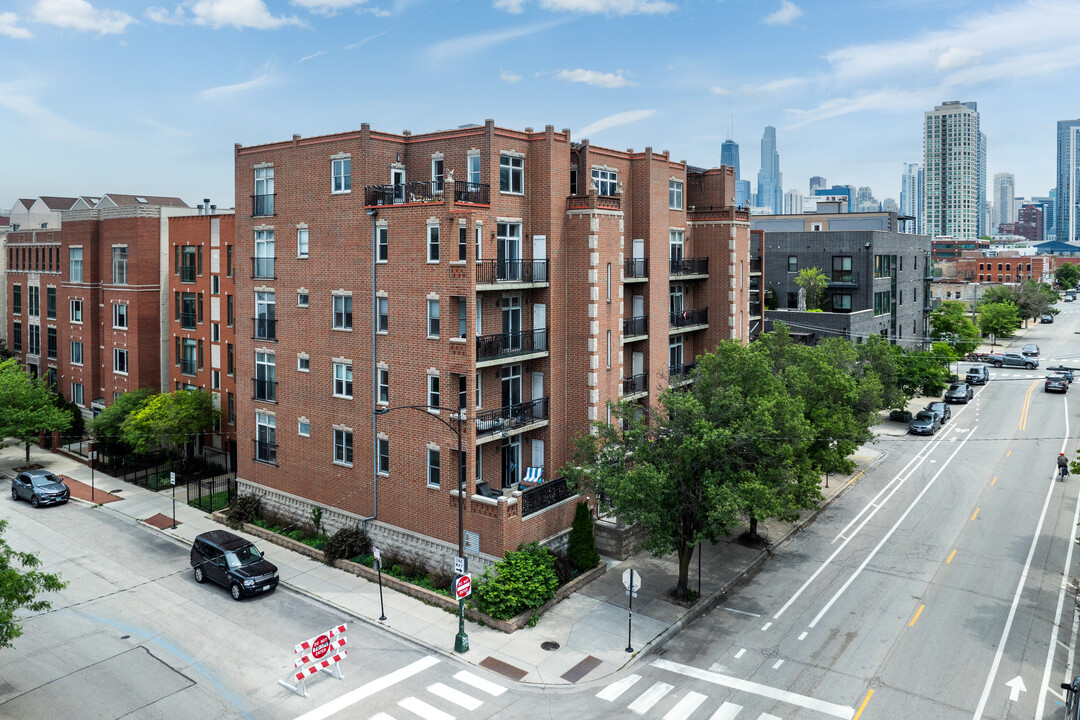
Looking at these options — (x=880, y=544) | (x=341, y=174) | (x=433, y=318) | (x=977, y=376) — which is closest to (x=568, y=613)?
(x=433, y=318)

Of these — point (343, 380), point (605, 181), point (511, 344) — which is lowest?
point (343, 380)

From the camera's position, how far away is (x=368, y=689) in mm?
22125

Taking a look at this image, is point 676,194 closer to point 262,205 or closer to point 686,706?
point 262,205

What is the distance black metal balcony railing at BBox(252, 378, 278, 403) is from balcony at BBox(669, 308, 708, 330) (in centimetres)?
1981

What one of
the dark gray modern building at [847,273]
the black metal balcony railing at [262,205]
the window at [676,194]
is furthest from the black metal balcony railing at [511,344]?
the dark gray modern building at [847,273]

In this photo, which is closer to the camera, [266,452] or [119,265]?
[266,452]

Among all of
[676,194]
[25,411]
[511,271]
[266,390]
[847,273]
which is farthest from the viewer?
[847,273]

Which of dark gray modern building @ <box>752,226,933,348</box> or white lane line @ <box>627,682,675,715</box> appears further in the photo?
dark gray modern building @ <box>752,226,933,348</box>

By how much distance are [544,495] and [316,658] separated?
10816mm

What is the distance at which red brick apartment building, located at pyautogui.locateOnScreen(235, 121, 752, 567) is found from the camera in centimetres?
2938

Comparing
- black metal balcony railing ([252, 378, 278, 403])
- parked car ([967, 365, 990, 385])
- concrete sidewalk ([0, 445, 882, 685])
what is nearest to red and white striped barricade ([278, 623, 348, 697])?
concrete sidewalk ([0, 445, 882, 685])

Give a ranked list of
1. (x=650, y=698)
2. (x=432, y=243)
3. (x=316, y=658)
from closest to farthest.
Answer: (x=650, y=698)
(x=316, y=658)
(x=432, y=243)

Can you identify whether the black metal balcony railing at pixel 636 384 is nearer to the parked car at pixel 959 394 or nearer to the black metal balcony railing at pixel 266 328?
the black metal balcony railing at pixel 266 328

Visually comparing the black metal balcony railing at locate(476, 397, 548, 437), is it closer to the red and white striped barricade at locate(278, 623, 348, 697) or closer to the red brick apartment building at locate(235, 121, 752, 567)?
the red brick apartment building at locate(235, 121, 752, 567)
